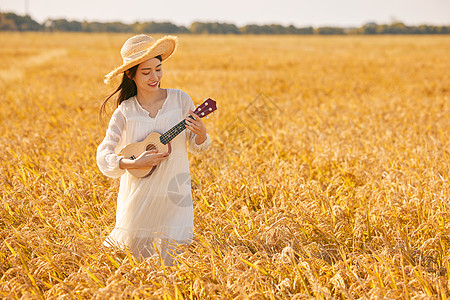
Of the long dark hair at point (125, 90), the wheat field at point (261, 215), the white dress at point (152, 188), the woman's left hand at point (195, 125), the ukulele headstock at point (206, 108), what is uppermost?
the long dark hair at point (125, 90)

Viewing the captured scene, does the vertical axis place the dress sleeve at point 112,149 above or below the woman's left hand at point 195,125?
below

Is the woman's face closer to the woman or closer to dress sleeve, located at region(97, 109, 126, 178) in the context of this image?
the woman

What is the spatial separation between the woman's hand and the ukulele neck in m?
0.10

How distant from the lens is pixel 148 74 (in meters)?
2.57

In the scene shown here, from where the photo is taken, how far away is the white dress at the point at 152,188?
2.63 m

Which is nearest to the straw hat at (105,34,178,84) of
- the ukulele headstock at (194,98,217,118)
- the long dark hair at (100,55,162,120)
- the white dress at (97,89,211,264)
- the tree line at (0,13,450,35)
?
the long dark hair at (100,55,162,120)

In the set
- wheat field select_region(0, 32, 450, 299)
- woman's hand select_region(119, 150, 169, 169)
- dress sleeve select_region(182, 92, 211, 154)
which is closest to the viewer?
wheat field select_region(0, 32, 450, 299)

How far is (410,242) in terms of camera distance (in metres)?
2.85

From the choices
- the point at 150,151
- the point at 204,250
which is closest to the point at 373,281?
the point at 204,250

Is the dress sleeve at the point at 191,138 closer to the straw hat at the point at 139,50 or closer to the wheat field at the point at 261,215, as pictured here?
the straw hat at the point at 139,50

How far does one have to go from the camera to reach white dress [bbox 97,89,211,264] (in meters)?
2.63

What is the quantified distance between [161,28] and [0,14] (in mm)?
30391

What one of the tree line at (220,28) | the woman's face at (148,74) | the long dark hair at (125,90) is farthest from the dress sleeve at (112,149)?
the tree line at (220,28)

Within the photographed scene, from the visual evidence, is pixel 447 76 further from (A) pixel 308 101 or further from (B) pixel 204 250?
(B) pixel 204 250
